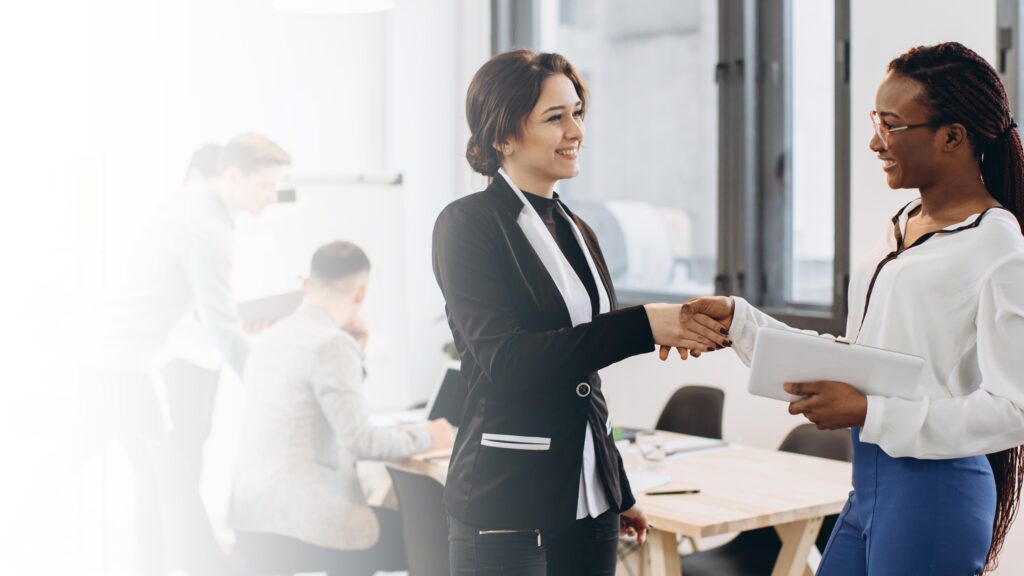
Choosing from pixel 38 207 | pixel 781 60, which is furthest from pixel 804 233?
pixel 38 207

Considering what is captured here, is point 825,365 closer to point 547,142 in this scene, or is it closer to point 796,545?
point 547,142

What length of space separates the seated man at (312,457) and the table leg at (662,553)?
107 centimetres

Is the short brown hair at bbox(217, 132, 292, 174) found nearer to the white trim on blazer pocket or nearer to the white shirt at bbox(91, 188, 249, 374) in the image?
the white shirt at bbox(91, 188, 249, 374)

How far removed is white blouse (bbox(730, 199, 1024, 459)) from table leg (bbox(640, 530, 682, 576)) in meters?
1.31

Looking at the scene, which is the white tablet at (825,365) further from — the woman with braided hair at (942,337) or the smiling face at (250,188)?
the smiling face at (250,188)

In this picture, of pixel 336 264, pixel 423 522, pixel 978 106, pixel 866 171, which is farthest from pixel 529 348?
pixel 866 171

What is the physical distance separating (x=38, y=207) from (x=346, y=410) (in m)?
1.74

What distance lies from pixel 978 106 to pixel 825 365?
506 millimetres

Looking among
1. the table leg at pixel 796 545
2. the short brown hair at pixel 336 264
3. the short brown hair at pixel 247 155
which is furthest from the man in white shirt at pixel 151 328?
the table leg at pixel 796 545

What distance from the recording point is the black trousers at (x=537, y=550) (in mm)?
1864

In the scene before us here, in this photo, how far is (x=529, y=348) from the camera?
1.83m

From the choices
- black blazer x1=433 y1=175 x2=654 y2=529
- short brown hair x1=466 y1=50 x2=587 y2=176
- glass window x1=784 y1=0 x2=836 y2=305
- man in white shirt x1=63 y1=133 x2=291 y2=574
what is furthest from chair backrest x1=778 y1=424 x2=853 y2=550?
man in white shirt x1=63 y1=133 x2=291 y2=574

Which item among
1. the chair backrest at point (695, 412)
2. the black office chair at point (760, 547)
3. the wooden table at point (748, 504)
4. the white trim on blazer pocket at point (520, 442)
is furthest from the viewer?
the chair backrest at point (695, 412)

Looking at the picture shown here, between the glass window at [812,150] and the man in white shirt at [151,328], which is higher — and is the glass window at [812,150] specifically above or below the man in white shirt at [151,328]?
above
